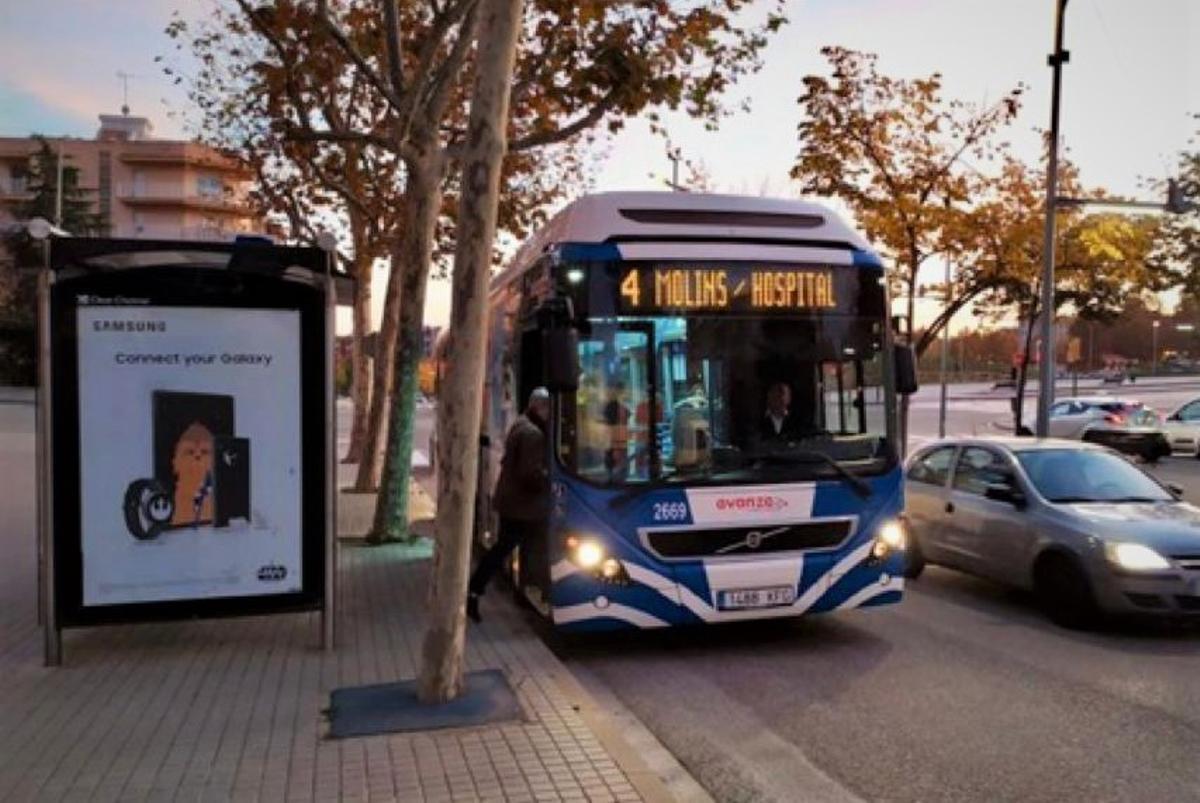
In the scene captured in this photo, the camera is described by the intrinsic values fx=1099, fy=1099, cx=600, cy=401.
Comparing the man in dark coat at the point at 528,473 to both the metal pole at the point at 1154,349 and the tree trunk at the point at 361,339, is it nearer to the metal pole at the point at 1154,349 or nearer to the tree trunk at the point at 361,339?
the tree trunk at the point at 361,339

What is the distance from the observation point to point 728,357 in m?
7.87

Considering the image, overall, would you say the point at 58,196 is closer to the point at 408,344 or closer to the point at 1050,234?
the point at 408,344

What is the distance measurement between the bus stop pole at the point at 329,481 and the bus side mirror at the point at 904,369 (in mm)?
4113

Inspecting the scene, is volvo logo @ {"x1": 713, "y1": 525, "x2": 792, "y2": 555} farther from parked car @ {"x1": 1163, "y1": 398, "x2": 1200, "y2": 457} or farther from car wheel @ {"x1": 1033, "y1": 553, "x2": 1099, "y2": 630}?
parked car @ {"x1": 1163, "y1": 398, "x2": 1200, "y2": 457}

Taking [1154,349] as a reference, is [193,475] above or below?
below

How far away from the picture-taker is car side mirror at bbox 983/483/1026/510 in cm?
938

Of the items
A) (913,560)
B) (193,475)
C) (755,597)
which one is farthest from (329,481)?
(913,560)

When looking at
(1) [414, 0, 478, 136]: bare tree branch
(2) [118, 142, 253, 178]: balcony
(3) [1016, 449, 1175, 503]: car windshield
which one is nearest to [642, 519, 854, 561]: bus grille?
(3) [1016, 449, 1175, 503]: car windshield

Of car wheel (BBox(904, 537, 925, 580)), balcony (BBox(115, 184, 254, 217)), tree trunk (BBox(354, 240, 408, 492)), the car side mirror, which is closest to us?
the car side mirror

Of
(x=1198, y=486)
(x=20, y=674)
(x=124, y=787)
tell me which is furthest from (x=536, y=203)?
(x=124, y=787)

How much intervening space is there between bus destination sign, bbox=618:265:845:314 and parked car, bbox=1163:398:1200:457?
79.0 feet

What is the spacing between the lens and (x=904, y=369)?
8258mm

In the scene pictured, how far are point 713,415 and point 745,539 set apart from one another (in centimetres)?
90

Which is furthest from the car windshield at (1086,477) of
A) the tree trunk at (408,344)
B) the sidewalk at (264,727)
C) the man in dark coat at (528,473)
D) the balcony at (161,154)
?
the balcony at (161,154)
